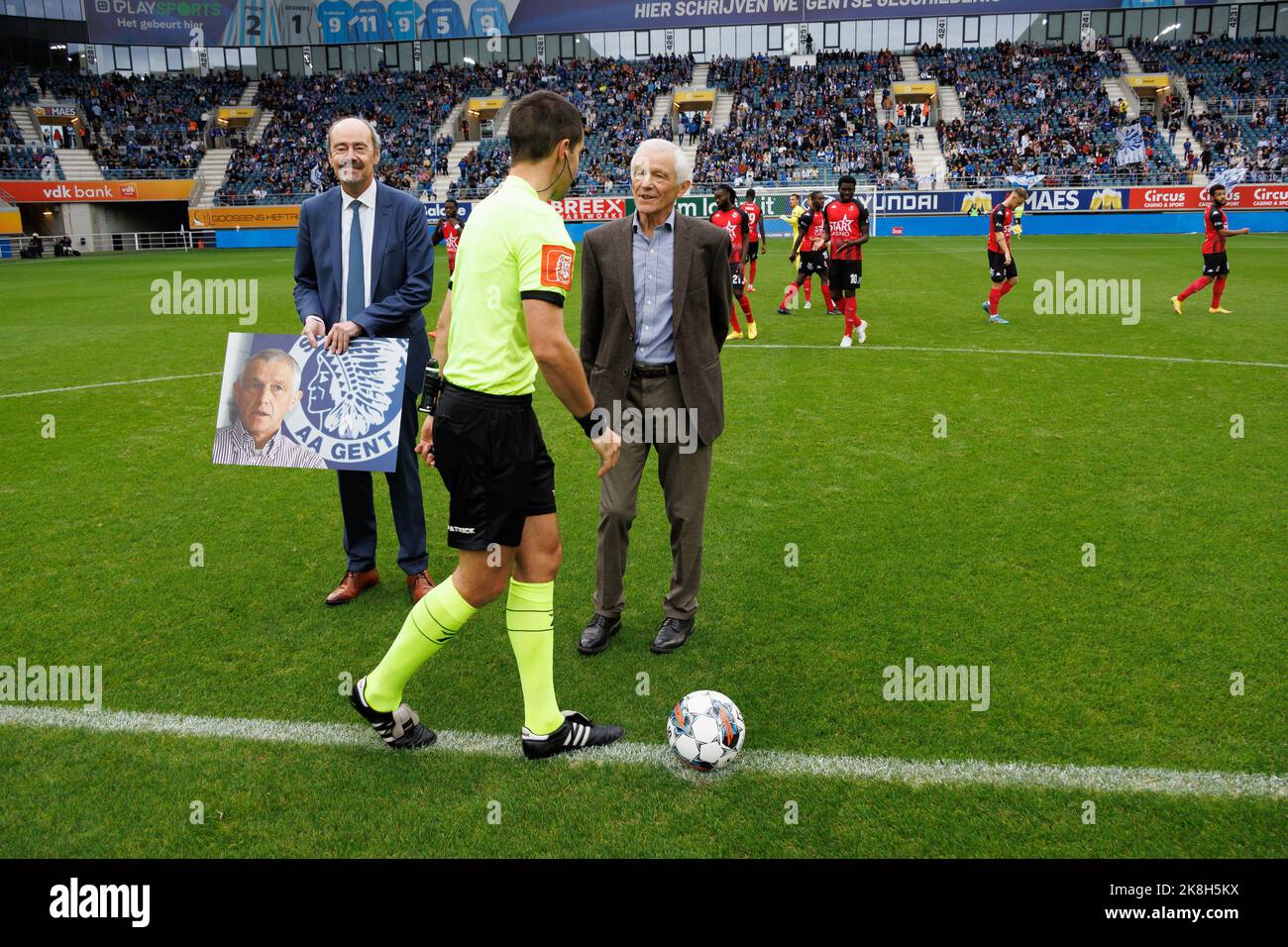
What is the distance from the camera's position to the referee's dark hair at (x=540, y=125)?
313 cm

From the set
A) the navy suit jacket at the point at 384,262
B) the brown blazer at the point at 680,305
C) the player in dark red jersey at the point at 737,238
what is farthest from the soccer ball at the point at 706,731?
the player in dark red jersey at the point at 737,238

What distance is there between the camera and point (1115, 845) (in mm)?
2934

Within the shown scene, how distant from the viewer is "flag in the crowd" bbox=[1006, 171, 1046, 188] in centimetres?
3559

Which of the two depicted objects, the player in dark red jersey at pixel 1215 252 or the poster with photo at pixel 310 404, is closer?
the poster with photo at pixel 310 404

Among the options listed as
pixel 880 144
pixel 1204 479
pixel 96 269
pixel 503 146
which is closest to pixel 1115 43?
pixel 880 144

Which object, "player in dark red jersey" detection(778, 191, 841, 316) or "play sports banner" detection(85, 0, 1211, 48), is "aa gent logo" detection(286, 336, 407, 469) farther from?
"play sports banner" detection(85, 0, 1211, 48)

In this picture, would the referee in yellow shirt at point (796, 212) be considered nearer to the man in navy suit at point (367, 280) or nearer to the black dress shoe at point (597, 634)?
the man in navy suit at point (367, 280)

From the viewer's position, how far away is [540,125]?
3.13 meters

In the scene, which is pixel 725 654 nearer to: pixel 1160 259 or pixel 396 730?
pixel 396 730

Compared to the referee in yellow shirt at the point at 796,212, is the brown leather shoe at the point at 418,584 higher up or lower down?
lower down

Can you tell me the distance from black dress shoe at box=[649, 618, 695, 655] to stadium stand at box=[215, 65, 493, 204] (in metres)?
44.1

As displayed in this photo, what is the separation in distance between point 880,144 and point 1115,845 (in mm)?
47304

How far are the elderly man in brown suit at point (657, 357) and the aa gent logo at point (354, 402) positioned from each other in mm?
1019

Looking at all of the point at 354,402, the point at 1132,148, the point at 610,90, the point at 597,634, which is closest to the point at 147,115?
the point at 610,90
